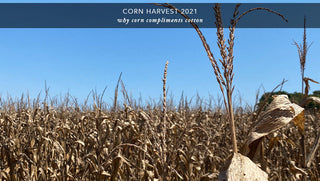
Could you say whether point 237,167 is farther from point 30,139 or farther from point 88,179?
point 30,139

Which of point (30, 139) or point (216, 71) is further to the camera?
point (30, 139)

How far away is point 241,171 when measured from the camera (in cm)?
187

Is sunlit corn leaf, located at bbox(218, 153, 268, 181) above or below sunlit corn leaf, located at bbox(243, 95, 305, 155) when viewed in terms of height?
below

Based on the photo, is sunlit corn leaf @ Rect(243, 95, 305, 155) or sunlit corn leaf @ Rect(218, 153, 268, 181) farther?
sunlit corn leaf @ Rect(243, 95, 305, 155)

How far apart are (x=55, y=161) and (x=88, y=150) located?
1.64 feet

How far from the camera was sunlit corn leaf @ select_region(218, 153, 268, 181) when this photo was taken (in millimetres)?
1867

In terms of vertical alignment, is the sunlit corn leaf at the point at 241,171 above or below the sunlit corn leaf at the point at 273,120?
below

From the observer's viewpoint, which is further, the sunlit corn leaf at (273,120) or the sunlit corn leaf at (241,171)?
the sunlit corn leaf at (273,120)

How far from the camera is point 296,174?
349 cm

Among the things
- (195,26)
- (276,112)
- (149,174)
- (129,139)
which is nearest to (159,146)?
(195,26)

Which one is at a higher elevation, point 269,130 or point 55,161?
point 269,130

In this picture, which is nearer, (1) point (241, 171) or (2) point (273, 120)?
(1) point (241, 171)

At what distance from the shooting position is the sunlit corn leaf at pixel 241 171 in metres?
1.87

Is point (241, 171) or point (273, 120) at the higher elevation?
point (273, 120)
